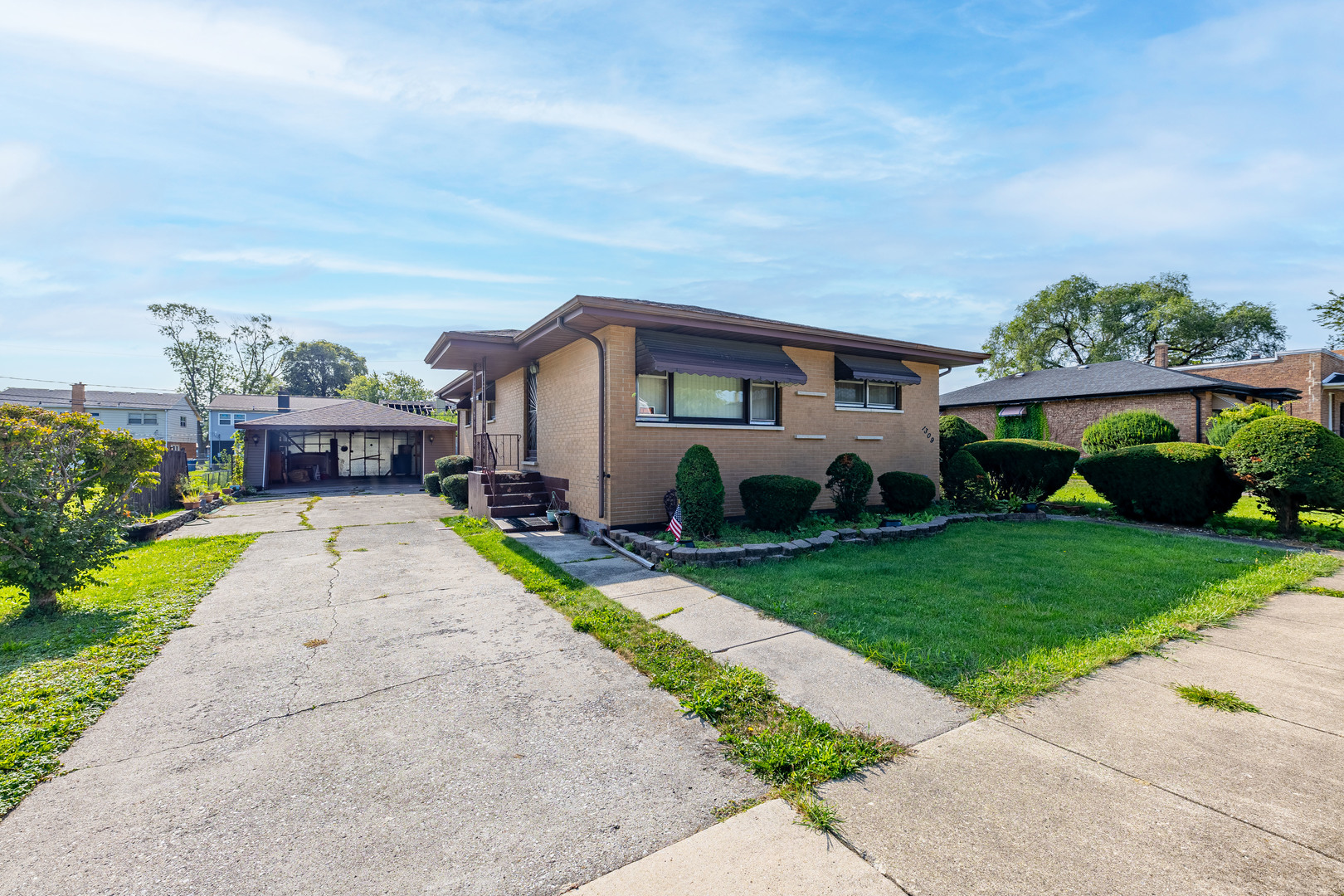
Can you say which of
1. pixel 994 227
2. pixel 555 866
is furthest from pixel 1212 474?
pixel 555 866

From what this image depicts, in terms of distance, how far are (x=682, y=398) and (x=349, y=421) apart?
18.0 metres

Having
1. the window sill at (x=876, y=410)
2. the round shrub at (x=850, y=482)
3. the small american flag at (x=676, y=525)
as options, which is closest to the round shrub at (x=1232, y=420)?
the window sill at (x=876, y=410)

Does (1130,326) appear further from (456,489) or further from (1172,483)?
(456,489)

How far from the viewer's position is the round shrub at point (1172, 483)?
28.5 ft

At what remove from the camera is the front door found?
11.5 metres

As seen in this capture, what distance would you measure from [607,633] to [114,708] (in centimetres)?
294

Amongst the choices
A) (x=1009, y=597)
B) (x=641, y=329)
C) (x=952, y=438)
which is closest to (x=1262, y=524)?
(x=952, y=438)

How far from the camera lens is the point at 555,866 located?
189 centimetres

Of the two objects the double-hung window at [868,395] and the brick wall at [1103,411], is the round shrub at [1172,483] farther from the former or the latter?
the brick wall at [1103,411]

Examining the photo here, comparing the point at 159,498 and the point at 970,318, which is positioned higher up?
the point at 970,318

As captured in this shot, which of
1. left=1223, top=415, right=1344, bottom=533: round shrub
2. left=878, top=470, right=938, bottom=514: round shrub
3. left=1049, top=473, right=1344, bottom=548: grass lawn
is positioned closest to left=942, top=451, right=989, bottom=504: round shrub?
left=878, top=470, right=938, bottom=514: round shrub

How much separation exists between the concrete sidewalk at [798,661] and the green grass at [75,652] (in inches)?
136

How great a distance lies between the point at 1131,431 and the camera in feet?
47.0

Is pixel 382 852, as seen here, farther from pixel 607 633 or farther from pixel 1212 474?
pixel 1212 474
